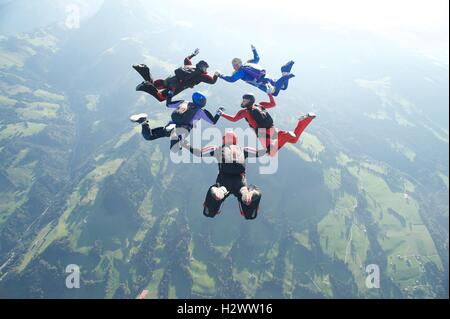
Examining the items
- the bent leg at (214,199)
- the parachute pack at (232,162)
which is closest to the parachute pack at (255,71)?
the parachute pack at (232,162)

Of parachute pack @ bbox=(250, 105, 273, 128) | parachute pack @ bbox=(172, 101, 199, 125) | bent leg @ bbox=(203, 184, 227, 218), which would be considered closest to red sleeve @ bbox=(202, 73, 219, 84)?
parachute pack @ bbox=(172, 101, 199, 125)

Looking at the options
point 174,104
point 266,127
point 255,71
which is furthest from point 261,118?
point 174,104

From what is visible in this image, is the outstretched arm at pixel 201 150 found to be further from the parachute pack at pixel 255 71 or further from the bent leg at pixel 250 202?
the parachute pack at pixel 255 71

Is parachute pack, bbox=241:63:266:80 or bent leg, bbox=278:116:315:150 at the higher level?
parachute pack, bbox=241:63:266:80

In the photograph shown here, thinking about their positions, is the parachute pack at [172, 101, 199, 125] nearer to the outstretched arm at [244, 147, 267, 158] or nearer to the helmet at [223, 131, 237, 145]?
the helmet at [223, 131, 237, 145]

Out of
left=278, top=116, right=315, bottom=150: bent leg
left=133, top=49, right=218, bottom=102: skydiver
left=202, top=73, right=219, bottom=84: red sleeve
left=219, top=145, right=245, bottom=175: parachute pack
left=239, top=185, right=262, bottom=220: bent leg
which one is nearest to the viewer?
left=239, top=185, right=262, bottom=220: bent leg
